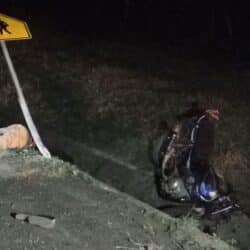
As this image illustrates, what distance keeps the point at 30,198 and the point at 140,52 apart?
8.57m

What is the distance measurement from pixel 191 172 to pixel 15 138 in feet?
6.29

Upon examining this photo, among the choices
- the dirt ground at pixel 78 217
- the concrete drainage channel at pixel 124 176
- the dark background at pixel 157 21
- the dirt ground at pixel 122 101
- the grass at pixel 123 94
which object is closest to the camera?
the dirt ground at pixel 78 217

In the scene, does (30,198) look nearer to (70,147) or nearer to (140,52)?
(70,147)

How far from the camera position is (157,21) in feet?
54.0

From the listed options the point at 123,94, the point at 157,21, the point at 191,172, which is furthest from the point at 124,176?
the point at 157,21

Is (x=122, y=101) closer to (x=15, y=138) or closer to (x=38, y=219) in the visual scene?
(x=15, y=138)

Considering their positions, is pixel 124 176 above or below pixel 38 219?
below

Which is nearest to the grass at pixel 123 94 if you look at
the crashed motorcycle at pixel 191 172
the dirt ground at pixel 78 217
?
the crashed motorcycle at pixel 191 172

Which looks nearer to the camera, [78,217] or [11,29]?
[78,217]

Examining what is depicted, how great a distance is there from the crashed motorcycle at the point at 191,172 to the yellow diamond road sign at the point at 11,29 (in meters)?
1.90

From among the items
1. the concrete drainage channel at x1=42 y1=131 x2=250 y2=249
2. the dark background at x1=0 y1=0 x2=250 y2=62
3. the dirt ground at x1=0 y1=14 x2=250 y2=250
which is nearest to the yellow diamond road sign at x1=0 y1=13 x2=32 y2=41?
the dirt ground at x1=0 y1=14 x2=250 y2=250

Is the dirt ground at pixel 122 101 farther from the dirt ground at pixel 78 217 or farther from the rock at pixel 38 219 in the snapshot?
the rock at pixel 38 219

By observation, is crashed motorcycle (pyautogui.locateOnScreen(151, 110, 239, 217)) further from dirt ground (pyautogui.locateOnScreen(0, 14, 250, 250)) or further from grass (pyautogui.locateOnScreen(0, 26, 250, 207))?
grass (pyautogui.locateOnScreen(0, 26, 250, 207))

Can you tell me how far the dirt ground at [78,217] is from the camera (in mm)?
4383
